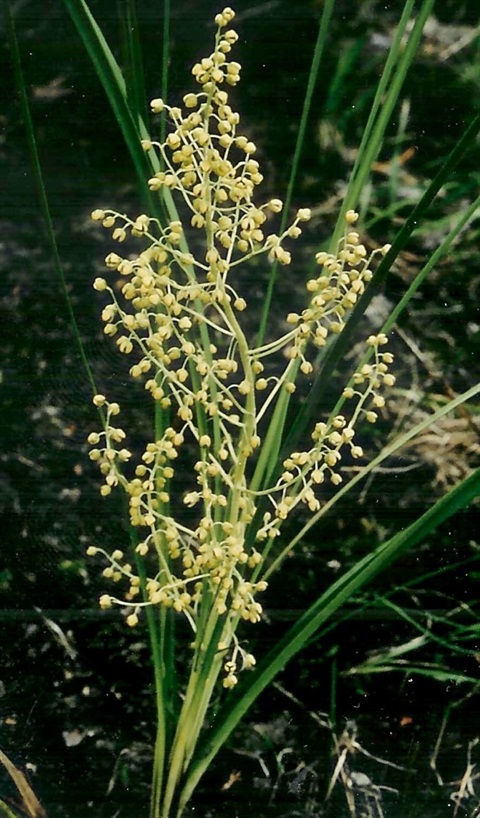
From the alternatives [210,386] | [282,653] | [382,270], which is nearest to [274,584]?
[282,653]

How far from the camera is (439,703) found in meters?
1.00

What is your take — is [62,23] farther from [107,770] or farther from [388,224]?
[107,770]

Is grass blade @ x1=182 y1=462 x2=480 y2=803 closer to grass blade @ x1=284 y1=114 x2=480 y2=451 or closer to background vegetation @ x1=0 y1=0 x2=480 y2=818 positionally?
background vegetation @ x1=0 y1=0 x2=480 y2=818

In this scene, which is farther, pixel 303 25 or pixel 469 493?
pixel 303 25

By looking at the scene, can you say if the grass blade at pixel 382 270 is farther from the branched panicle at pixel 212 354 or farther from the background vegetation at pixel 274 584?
the background vegetation at pixel 274 584

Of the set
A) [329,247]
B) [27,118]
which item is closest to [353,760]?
[329,247]

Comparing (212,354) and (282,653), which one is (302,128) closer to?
→ (212,354)

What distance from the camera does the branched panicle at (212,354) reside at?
722 millimetres

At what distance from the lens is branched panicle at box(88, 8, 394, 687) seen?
0.72m

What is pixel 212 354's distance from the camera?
938 millimetres

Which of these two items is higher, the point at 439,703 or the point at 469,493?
the point at 469,493

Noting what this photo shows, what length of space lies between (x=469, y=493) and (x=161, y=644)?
402 mm

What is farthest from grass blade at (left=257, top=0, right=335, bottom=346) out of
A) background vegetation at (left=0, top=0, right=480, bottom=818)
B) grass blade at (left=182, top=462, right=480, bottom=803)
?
grass blade at (left=182, top=462, right=480, bottom=803)

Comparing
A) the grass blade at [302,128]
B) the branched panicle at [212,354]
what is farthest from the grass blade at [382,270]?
the grass blade at [302,128]
